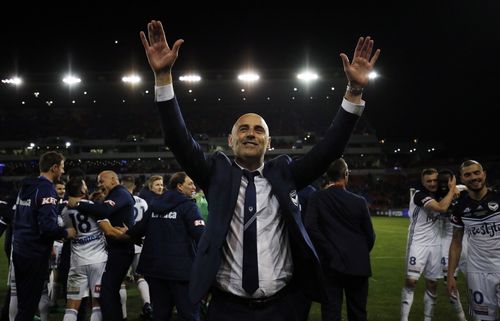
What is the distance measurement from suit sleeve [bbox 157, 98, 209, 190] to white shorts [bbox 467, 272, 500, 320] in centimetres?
377

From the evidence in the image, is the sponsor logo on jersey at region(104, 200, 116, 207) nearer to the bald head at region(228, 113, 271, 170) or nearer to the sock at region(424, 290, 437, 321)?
the bald head at region(228, 113, 271, 170)

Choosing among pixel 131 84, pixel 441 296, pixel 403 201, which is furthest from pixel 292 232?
pixel 131 84

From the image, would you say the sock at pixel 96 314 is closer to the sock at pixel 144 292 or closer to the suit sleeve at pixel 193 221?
the sock at pixel 144 292

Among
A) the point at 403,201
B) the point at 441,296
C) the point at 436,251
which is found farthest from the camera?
the point at 403,201

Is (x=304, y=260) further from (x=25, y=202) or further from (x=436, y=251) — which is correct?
(x=436, y=251)

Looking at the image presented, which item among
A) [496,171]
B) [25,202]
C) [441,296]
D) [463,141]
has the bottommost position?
[441,296]

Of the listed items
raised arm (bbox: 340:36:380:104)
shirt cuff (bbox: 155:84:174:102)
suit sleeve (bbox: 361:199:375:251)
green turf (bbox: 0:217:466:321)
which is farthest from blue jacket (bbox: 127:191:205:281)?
raised arm (bbox: 340:36:380:104)

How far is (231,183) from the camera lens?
280cm

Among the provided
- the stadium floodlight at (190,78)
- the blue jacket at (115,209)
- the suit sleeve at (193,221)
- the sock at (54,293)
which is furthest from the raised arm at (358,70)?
the stadium floodlight at (190,78)

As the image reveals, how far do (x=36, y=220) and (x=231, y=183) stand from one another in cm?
356

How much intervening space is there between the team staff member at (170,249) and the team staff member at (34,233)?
3.14 feet

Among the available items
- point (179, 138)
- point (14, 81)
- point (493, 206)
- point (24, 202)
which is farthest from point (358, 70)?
point (14, 81)

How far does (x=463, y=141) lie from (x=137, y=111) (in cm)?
3501

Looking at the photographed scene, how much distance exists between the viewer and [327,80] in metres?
52.5
